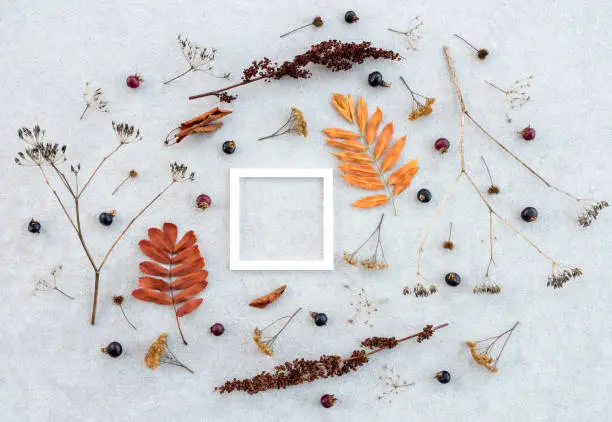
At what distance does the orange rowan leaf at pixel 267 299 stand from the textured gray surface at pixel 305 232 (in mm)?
33

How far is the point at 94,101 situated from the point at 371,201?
1093 mm

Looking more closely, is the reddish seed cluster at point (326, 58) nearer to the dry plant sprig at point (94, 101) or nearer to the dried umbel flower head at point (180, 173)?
the dried umbel flower head at point (180, 173)

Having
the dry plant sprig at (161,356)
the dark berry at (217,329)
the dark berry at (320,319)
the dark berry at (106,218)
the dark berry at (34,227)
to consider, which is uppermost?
the dark berry at (106,218)

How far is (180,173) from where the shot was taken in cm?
217

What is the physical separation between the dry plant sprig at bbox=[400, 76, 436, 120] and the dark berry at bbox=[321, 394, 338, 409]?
1058 mm

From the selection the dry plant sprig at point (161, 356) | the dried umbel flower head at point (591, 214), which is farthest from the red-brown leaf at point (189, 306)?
the dried umbel flower head at point (591, 214)

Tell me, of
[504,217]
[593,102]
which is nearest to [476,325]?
[504,217]

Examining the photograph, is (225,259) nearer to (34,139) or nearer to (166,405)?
(166,405)

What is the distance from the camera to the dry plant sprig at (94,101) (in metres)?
2.21

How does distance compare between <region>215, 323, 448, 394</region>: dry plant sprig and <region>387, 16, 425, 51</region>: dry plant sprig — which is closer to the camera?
<region>215, 323, 448, 394</region>: dry plant sprig

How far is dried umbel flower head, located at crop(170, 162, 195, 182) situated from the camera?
2.15 metres

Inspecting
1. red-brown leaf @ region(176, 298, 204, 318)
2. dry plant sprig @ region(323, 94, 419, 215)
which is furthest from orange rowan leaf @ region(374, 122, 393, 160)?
red-brown leaf @ region(176, 298, 204, 318)

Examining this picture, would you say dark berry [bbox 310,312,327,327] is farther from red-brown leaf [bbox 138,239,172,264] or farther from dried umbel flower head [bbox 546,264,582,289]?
dried umbel flower head [bbox 546,264,582,289]

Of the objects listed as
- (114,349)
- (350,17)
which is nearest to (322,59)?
(350,17)
